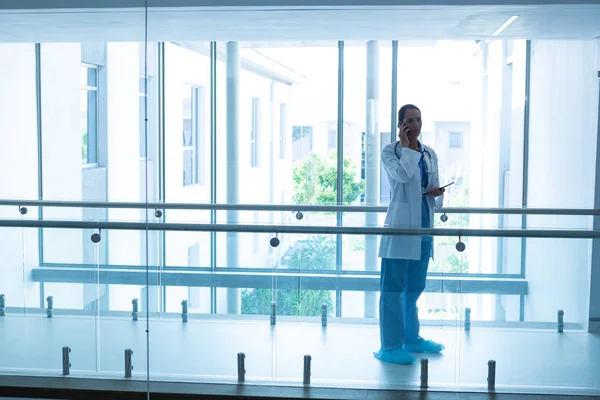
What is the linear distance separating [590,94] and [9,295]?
183 inches

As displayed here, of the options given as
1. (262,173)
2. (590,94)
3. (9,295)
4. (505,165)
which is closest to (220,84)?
(262,173)

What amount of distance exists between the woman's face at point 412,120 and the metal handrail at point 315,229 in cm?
64

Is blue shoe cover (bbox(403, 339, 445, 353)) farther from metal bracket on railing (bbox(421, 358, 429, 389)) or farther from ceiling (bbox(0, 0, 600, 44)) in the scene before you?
ceiling (bbox(0, 0, 600, 44))

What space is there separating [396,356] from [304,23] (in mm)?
2606

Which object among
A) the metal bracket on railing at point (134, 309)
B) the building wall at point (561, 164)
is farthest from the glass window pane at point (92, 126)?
the metal bracket on railing at point (134, 309)

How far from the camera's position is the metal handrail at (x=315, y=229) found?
328cm

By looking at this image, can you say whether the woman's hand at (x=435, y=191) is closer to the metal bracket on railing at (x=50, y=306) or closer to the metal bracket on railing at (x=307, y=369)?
the metal bracket on railing at (x=307, y=369)

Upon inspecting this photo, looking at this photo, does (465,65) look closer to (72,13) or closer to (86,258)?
(72,13)

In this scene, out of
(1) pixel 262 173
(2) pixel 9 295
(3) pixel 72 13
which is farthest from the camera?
(1) pixel 262 173

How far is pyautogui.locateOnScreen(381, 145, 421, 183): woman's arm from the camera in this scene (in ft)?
11.9

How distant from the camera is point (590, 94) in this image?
6.32m

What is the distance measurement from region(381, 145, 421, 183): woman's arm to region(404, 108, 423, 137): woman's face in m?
0.11

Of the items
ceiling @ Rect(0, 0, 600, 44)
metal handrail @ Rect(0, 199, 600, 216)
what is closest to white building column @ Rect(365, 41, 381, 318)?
ceiling @ Rect(0, 0, 600, 44)

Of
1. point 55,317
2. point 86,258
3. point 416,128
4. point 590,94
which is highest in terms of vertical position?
point 590,94
